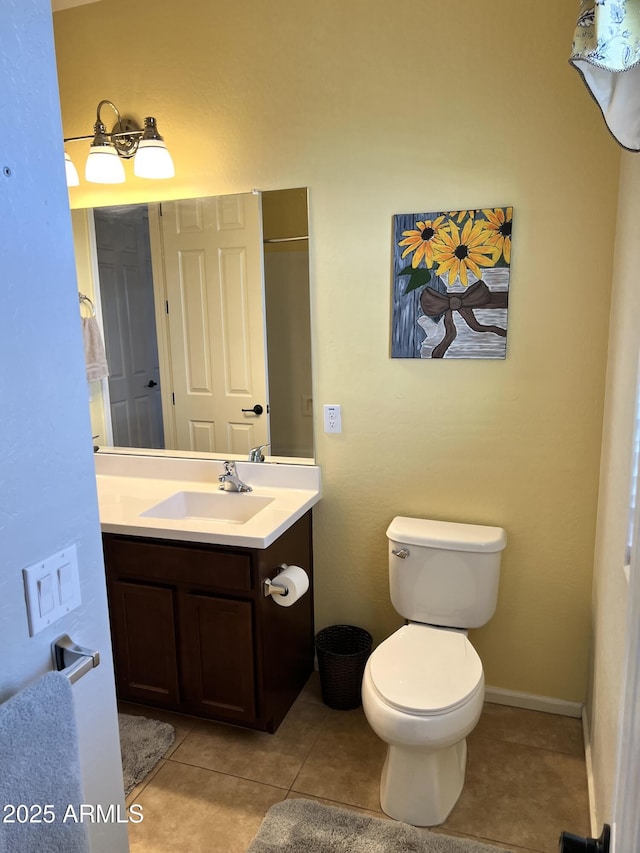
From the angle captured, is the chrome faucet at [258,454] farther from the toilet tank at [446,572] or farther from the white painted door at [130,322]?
the toilet tank at [446,572]

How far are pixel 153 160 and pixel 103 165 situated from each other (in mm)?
219

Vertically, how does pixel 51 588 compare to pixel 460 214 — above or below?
below

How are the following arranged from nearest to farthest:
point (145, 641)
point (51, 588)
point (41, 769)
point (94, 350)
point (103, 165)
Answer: point (41, 769) < point (51, 588) < point (145, 641) < point (103, 165) < point (94, 350)

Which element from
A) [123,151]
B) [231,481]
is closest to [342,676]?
[231,481]

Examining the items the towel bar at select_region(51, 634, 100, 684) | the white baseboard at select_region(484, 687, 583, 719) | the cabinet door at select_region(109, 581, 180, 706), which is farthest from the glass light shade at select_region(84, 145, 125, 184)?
the white baseboard at select_region(484, 687, 583, 719)

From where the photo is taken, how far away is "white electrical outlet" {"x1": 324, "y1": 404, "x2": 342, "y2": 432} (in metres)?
2.46

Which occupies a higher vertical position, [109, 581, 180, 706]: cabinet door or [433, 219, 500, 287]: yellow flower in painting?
[433, 219, 500, 287]: yellow flower in painting

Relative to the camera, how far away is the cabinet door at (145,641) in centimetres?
223

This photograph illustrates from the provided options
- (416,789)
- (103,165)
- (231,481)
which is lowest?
(416,789)

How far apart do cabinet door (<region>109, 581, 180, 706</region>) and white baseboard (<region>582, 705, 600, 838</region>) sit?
1.47 metres

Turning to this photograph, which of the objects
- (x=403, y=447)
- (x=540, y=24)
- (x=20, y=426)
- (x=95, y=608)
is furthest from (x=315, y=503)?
(x=540, y=24)

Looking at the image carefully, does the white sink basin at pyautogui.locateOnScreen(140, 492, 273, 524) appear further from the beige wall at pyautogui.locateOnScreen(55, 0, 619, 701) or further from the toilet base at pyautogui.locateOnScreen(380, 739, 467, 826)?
the toilet base at pyautogui.locateOnScreen(380, 739, 467, 826)

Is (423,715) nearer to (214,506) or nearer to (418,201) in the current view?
(214,506)

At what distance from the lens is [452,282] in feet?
7.30
